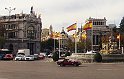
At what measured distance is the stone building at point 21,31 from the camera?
12325 centimetres

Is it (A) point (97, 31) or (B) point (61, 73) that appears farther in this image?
(A) point (97, 31)

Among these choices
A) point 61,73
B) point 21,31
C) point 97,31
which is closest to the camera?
point 61,73

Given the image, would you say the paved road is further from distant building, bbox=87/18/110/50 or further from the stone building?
distant building, bbox=87/18/110/50

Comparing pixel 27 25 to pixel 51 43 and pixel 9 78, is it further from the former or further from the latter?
pixel 9 78

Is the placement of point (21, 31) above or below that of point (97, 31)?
below

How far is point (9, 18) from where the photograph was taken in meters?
126

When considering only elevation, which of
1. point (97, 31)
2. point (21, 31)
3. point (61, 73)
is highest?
point (97, 31)

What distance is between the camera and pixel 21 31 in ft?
406

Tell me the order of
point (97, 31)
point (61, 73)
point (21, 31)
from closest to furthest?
point (61, 73), point (21, 31), point (97, 31)

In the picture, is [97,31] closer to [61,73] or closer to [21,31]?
[21,31]

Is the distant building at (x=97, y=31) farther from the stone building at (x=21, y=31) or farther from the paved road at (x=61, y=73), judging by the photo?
the paved road at (x=61, y=73)

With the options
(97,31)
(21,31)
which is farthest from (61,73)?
(97,31)

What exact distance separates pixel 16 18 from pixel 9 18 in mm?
2478

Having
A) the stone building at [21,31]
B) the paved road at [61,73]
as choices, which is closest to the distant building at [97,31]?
the stone building at [21,31]
